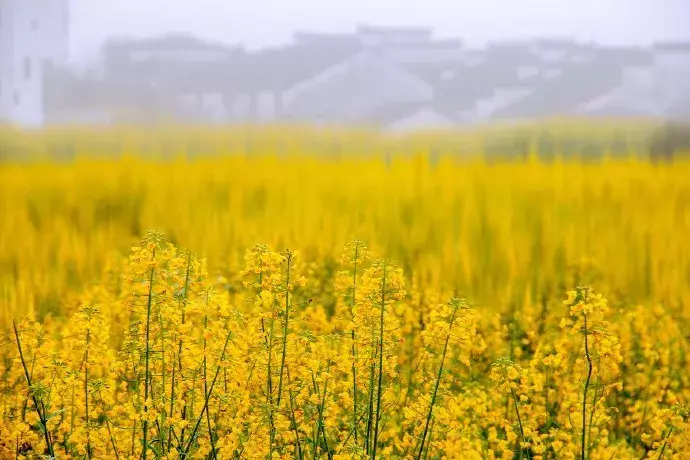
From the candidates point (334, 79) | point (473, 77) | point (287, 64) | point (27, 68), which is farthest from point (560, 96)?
point (27, 68)

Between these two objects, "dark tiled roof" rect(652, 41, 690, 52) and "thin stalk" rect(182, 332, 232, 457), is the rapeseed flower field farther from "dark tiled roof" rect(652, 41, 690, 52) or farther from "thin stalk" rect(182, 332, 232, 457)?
"dark tiled roof" rect(652, 41, 690, 52)

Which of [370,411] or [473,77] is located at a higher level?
[473,77]

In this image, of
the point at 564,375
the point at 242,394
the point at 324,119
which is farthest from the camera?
the point at 324,119

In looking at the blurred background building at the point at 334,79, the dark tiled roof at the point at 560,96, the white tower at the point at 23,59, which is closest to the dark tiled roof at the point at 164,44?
the blurred background building at the point at 334,79

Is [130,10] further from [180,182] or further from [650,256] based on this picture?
[650,256]

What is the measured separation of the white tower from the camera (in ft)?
7.06

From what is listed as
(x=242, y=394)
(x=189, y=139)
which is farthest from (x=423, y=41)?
(x=242, y=394)

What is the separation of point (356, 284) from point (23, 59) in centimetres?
109

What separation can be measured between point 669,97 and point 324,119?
1026 mm

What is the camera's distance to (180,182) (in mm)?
2219

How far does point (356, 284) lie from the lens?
6.08 ft

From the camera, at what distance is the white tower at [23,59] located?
215 centimetres

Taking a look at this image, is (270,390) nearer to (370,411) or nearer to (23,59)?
(370,411)

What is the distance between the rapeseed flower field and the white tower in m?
0.09
